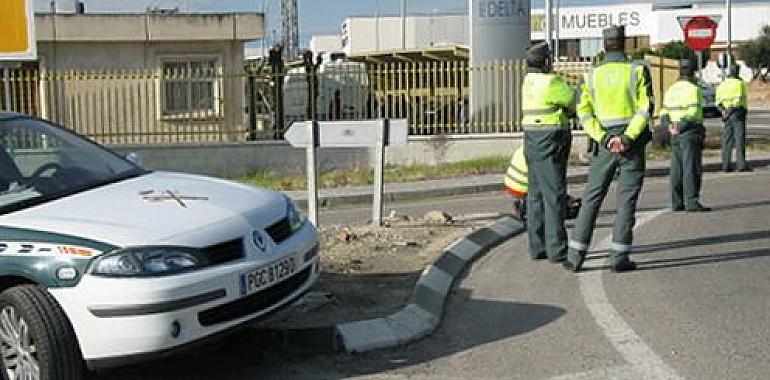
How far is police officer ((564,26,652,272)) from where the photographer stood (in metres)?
8.25

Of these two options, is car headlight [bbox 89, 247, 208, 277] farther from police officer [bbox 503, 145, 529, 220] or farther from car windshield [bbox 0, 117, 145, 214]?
police officer [bbox 503, 145, 529, 220]

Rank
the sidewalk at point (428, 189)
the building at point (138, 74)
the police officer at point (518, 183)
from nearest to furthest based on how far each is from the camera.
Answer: the police officer at point (518, 183) < the sidewalk at point (428, 189) < the building at point (138, 74)

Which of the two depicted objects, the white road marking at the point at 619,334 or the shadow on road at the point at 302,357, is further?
the shadow on road at the point at 302,357

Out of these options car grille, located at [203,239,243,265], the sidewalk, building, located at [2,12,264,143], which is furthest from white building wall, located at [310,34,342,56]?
car grille, located at [203,239,243,265]

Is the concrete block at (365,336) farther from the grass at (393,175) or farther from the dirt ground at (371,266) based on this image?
the grass at (393,175)

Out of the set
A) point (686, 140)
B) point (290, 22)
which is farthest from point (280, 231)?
point (290, 22)

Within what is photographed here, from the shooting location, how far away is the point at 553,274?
8.37m

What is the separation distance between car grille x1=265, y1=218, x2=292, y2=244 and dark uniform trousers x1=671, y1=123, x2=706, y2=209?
684cm

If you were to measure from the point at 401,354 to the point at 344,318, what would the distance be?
0.63m

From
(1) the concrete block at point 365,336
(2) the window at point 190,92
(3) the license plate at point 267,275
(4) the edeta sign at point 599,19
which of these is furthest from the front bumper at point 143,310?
(4) the edeta sign at point 599,19

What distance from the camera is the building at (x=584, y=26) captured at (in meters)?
68.1

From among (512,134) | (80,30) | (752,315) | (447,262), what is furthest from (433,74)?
(752,315)

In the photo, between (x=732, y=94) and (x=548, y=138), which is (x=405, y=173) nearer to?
(x=732, y=94)

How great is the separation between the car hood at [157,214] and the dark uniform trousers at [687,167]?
675 cm
